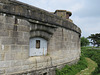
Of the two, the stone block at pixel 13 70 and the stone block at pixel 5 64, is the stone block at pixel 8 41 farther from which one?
the stone block at pixel 13 70

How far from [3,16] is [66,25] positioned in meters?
4.17

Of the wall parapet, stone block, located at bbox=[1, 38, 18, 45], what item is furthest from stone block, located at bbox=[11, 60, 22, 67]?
the wall parapet

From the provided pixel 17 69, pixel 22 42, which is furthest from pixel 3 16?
pixel 17 69

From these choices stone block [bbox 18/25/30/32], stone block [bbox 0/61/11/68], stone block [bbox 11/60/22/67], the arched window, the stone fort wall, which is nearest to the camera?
stone block [bbox 0/61/11/68]

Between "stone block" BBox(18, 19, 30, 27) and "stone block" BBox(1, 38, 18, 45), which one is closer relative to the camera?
"stone block" BBox(1, 38, 18, 45)

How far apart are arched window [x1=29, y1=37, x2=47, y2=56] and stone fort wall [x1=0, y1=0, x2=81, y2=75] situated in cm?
20

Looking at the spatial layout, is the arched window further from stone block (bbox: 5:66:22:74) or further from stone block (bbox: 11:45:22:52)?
stone block (bbox: 5:66:22:74)

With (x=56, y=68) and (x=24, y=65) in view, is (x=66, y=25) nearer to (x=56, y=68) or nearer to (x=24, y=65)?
(x=56, y=68)

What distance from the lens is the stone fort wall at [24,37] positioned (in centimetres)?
370

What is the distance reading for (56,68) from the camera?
225 inches

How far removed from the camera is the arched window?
486 cm

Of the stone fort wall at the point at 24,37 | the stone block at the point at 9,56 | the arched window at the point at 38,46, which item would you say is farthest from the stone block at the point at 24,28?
the stone block at the point at 9,56

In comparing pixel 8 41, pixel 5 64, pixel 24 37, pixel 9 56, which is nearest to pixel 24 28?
pixel 24 37

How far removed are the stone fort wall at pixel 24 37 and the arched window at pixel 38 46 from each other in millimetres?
204
